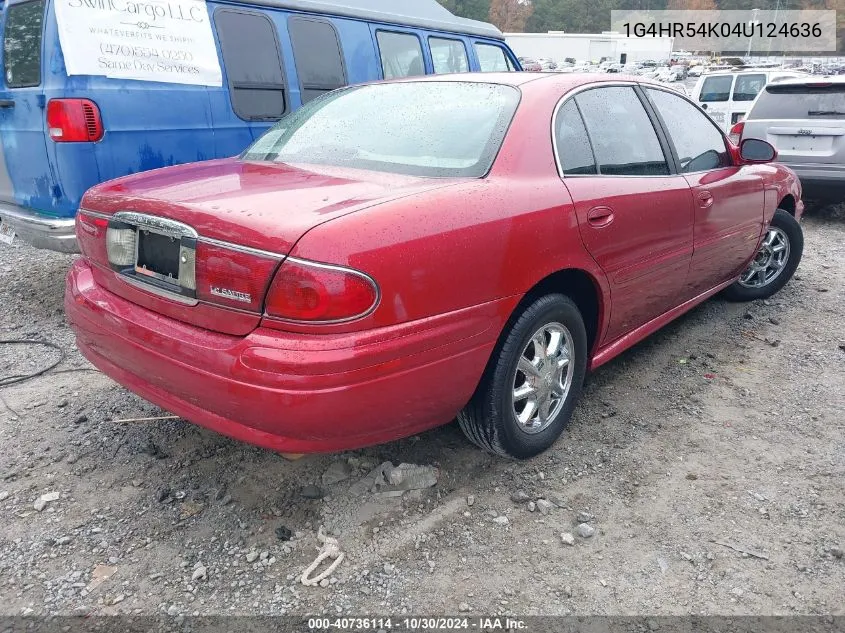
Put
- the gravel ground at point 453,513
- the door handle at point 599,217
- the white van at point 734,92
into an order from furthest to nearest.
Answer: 1. the white van at point 734,92
2. the door handle at point 599,217
3. the gravel ground at point 453,513

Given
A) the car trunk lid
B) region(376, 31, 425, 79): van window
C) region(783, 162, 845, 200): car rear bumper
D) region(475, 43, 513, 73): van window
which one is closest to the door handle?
the car trunk lid

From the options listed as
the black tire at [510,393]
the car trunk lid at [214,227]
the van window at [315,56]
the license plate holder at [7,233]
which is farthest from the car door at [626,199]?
the license plate holder at [7,233]

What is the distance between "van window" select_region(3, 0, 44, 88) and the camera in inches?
168

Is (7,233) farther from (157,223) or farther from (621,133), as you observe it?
(621,133)

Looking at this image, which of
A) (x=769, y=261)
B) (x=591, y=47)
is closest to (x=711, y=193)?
(x=769, y=261)

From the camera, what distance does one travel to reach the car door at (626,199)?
2.76 m

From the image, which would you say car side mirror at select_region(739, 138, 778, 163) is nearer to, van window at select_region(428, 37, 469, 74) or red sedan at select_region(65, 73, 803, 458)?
red sedan at select_region(65, 73, 803, 458)

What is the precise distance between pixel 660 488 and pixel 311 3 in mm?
4853

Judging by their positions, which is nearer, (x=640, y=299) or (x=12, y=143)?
(x=640, y=299)

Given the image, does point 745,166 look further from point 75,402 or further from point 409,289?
point 75,402

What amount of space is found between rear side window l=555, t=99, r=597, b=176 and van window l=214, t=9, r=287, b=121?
315 centimetres

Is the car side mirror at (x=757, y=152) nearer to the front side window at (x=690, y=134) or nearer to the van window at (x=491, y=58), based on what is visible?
the front side window at (x=690, y=134)

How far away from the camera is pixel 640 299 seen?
3186 mm

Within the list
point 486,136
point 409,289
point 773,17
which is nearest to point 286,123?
point 486,136
